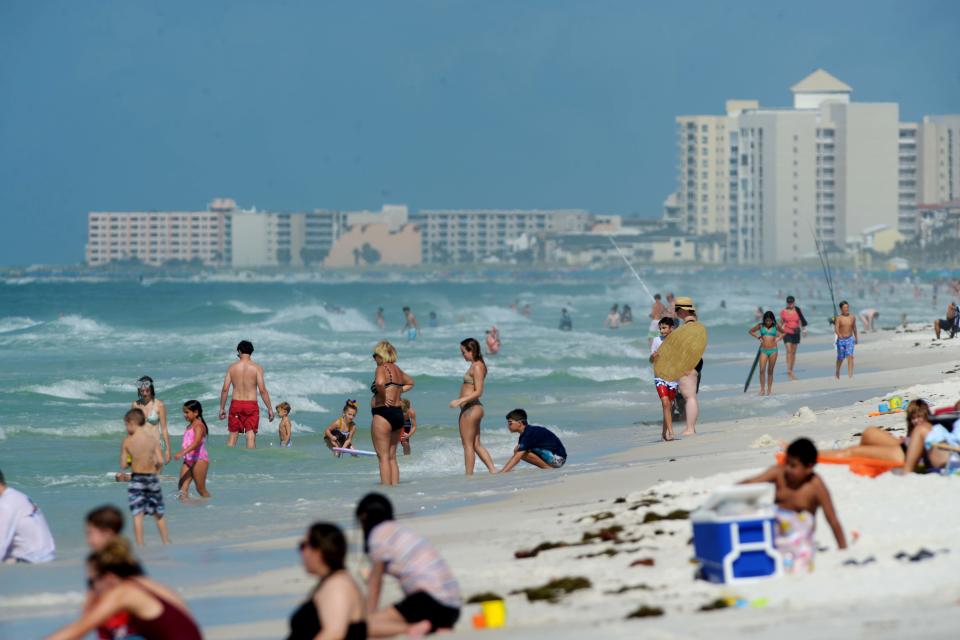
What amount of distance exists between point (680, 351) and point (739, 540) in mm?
7645

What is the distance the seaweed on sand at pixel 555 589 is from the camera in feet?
24.0

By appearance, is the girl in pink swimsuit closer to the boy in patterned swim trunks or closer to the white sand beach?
the boy in patterned swim trunks

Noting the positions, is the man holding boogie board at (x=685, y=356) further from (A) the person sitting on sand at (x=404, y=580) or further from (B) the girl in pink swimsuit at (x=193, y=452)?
(A) the person sitting on sand at (x=404, y=580)

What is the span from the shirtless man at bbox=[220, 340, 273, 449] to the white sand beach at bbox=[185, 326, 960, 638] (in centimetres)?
398

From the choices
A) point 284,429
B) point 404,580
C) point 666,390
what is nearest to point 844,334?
point 666,390

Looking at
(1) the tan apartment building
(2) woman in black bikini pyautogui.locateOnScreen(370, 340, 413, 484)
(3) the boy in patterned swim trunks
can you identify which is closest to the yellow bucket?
(3) the boy in patterned swim trunks

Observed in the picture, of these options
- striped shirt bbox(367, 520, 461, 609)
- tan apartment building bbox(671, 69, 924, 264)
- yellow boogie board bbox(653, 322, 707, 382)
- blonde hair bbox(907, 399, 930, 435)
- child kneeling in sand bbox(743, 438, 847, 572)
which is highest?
tan apartment building bbox(671, 69, 924, 264)

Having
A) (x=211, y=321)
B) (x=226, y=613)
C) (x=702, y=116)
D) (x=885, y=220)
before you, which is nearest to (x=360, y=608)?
(x=226, y=613)

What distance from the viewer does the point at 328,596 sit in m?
6.18

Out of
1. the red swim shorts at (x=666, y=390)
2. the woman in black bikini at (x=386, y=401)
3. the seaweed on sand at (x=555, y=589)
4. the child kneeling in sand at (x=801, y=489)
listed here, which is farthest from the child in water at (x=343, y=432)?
the child kneeling in sand at (x=801, y=489)

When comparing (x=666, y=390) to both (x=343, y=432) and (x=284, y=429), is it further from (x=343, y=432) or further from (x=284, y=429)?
(x=284, y=429)

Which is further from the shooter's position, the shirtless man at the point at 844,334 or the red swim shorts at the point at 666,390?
the shirtless man at the point at 844,334

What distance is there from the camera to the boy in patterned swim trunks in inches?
396

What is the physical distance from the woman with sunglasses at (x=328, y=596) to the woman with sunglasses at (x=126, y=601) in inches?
22.4
